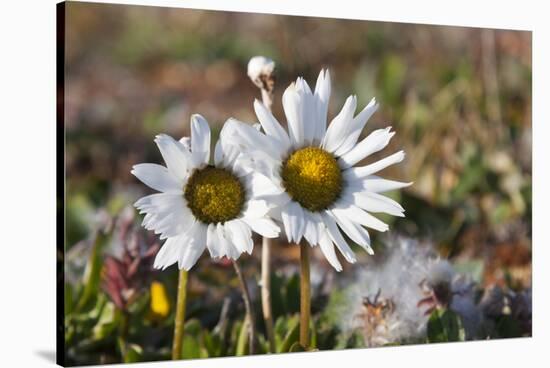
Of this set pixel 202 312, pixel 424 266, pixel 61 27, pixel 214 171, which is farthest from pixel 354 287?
pixel 61 27

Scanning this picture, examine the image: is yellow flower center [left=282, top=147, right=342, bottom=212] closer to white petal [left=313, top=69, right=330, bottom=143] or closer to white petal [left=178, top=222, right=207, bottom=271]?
white petal [left=313, top=69, right=330, bottom=143]

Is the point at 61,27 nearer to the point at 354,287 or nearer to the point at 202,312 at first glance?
the point at 202,312

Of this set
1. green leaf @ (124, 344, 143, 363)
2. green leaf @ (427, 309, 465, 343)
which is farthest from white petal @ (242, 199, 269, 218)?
green leaf @ (427, 309, 465, 343)

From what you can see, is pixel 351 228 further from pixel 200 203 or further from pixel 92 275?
pixel 92 275

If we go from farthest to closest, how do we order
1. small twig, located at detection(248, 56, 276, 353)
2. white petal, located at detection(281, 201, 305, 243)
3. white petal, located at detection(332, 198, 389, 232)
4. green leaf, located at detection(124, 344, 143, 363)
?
1. green leaf, located at detection(124, 344, 143, 363)
2. small twig, located at detection(248, 56, 276, 353)
3. white petal, located at detection(332, 198, 389, 232)
4. white petal, located at detection(281, 201, 305, 243)

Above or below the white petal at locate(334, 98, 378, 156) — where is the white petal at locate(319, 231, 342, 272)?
below

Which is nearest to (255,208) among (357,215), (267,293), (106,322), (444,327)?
(357,215)

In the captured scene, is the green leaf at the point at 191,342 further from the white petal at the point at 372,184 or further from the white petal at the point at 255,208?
the white petal at the point at 372,184
